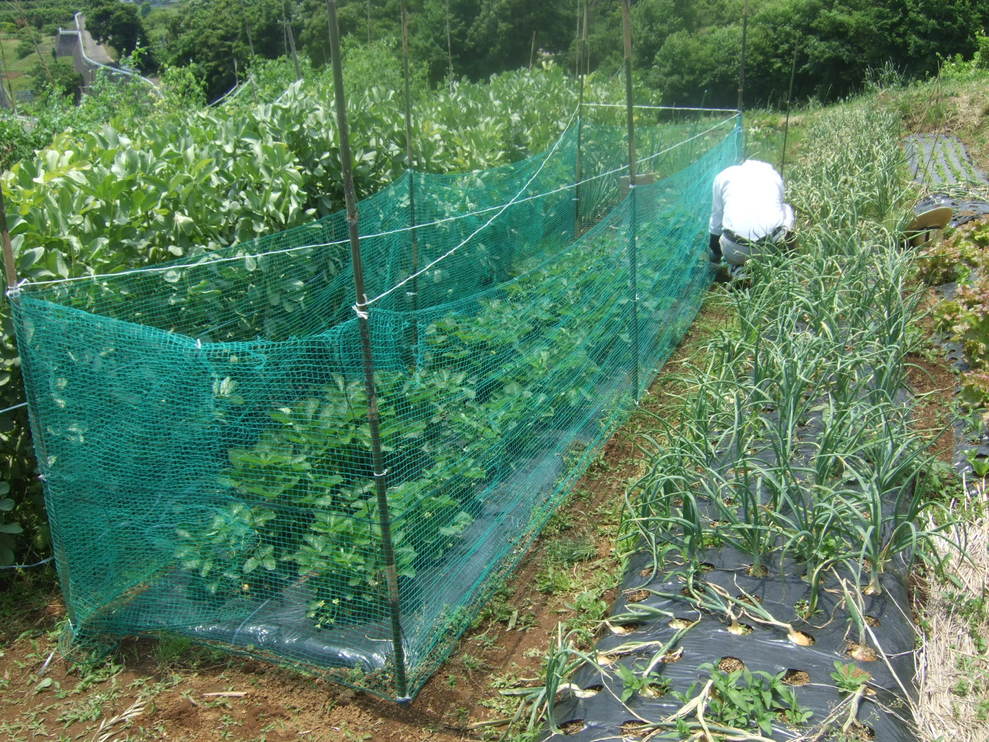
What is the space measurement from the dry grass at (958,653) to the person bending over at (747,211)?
329 cm

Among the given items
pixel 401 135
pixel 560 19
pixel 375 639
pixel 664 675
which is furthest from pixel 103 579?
pixel 560 19

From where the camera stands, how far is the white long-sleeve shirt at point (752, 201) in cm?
609

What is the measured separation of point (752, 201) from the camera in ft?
20.1

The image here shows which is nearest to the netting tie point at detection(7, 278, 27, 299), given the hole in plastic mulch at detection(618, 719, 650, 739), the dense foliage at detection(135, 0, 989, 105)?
the hole in plastic mulch at detection(618, 719, 650, 739)

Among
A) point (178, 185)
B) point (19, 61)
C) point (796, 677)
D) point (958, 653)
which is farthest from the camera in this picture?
point (19, 61)

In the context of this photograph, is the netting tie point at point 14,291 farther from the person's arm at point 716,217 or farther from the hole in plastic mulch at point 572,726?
the person's arm at point 716,217

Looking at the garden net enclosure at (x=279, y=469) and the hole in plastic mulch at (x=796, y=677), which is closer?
the hole in plastic mulch at (x=796, y=677)

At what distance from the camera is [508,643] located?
3.02m

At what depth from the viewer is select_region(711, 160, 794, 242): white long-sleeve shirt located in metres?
6.09

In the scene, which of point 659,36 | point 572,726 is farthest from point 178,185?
point 659,36

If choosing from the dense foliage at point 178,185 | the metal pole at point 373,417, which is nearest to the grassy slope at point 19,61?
the dense foliage at point 178,185

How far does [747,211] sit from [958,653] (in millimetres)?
4209

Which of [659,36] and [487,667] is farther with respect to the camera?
[659,36]

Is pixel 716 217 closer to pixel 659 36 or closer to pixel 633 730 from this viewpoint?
pixel 633 730
